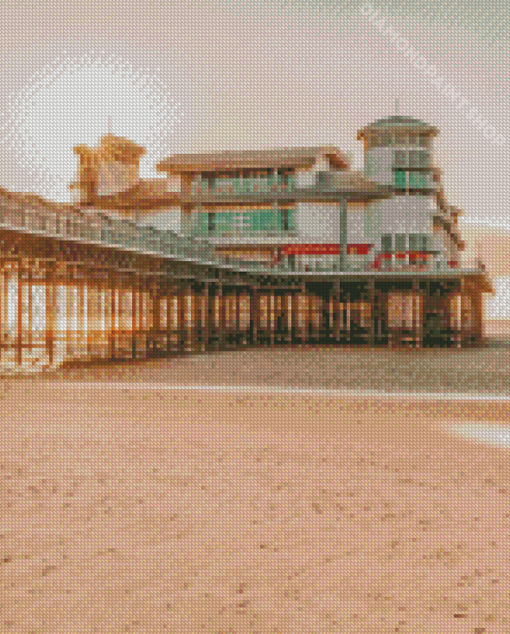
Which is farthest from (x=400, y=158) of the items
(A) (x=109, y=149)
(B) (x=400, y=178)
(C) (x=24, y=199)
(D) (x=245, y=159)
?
(C) (x=24, y=199)

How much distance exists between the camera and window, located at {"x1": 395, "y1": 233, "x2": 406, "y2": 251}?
175 feet

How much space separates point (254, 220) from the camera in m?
54.4

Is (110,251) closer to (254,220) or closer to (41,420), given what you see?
(41,420)

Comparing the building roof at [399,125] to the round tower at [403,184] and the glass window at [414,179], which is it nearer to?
the round tower at [403,184]

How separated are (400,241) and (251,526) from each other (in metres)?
48.7

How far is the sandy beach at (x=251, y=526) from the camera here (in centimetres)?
443

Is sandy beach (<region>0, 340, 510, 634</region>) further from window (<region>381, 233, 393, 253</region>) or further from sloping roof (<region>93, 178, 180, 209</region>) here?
sloping roof (<region>93, 178, 180, 209</region>)

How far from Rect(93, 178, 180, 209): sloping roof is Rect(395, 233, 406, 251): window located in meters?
16.2

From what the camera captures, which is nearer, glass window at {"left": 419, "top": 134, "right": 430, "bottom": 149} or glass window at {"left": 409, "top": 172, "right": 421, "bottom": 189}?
glass window at {"left": 409, "top": 172, "right": 421, "bottom": 189}

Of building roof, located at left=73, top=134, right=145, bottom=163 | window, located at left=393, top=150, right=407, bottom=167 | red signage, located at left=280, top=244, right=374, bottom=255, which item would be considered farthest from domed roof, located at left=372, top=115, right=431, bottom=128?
building roof, located at left=73, top=134, right=145, bottom=163

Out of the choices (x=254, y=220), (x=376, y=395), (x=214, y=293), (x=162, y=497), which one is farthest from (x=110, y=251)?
(x=254, y=220)

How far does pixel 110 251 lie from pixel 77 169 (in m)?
45.0

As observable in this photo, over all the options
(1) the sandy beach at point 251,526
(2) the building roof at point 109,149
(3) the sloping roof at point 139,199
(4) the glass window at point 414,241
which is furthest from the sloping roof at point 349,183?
(1) the sandy beach at point 251,526

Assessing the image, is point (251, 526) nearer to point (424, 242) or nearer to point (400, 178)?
point (424, 242)
